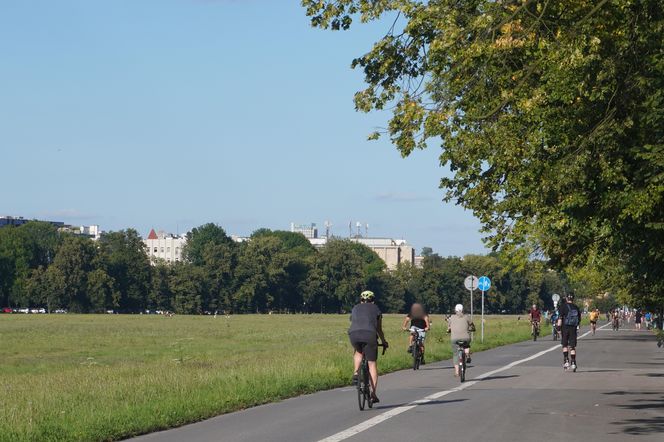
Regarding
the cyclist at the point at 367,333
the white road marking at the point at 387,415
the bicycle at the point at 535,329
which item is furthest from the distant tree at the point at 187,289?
the cyclist at the point at 367,333

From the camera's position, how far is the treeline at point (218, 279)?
151m

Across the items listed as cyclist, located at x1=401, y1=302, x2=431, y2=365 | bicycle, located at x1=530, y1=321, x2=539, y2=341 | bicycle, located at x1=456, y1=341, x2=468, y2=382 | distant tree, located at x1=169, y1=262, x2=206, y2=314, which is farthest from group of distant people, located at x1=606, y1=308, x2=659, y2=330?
distant tree, located at x1=169, y1=262, x2=206, y2=314

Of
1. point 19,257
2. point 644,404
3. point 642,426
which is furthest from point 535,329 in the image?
point 19,257

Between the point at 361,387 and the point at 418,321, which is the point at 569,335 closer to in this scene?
the point at 418,321

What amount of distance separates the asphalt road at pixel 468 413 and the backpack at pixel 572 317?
1558 mm

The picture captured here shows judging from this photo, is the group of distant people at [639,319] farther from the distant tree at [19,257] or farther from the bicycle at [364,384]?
the distant tree at [19,257]

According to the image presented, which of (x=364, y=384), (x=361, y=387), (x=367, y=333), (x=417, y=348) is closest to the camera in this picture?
(x=361, y=387)

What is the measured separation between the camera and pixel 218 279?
164 meters

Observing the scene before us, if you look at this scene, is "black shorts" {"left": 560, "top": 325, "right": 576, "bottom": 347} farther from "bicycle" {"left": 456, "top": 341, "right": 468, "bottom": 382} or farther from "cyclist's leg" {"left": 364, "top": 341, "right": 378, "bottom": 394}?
"cyclist's leg" {"left": 364, "top": 341, "right": 378, "bottom": 394}

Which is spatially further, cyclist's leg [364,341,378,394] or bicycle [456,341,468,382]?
bicycle [456,341,468,382]

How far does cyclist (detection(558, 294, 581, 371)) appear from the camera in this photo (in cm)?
2769

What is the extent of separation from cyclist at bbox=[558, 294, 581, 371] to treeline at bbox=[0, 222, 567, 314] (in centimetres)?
11723

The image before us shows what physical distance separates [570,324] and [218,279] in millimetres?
138564

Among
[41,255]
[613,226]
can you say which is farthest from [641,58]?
[41,255]
